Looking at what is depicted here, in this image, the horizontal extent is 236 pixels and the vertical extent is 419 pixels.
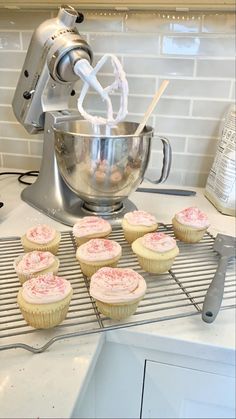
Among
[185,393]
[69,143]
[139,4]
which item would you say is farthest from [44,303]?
[139,4]

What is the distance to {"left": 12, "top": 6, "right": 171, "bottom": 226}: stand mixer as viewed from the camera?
0.67 meters

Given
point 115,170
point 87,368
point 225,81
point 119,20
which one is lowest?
point 87,368

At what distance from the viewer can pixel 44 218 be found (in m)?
0.76

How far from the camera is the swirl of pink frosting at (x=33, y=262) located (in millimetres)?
497

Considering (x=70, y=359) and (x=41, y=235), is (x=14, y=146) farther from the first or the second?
(x=70, y=359)

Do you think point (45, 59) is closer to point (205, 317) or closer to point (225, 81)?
point (225, 81)

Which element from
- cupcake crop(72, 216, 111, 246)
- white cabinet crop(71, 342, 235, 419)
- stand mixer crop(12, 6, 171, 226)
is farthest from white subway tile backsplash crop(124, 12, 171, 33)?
white cabinet crop(71, 342, 235, 419)

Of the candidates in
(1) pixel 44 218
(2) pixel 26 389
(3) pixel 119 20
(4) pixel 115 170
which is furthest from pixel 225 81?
(2) pixel 26 389

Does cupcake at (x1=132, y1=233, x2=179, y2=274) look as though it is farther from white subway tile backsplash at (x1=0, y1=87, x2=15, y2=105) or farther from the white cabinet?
white subway tile backsplash at (x1=0, y1=87, x2=15, y2=105)

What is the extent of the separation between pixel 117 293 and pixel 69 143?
34 centimetres

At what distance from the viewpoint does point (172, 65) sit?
90 cm

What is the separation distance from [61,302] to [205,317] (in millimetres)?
186

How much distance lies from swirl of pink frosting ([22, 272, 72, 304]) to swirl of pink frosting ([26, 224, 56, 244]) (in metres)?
0.12

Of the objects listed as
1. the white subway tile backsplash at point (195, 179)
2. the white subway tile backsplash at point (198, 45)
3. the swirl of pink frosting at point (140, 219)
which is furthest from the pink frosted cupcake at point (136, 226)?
the white subway tile backsplash at point (198, 45)
